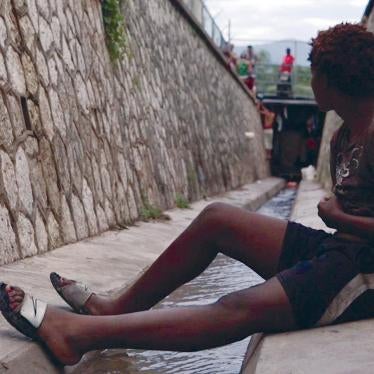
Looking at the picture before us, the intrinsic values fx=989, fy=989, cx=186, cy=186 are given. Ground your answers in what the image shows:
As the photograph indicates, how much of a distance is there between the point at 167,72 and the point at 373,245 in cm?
1036

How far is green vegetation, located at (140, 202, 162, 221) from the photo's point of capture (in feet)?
29.7

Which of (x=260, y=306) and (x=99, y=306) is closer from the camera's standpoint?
(x=260, y=306)

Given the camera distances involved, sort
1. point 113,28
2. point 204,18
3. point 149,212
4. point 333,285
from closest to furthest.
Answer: point 333,285
point 149,212
point 113,28
point 204,18

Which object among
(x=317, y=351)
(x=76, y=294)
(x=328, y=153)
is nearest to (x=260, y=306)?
(x=317, y=351)

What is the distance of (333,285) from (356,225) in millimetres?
229

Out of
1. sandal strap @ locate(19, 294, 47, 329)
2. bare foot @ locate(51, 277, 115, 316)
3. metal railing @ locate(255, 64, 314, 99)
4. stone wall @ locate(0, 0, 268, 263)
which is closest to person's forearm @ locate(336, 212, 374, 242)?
bare foot @ locate(51, 277, 115, 316)

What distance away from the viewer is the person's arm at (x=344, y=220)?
10.7 feet

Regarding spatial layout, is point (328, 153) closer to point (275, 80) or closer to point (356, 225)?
point (275, 80)

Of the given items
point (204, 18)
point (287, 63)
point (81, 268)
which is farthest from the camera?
point (287, 63)

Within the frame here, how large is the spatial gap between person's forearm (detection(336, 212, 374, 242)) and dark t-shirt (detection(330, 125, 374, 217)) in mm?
59

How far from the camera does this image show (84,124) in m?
7.66

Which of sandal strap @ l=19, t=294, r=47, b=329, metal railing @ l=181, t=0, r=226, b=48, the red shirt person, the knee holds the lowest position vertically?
the red shirt person

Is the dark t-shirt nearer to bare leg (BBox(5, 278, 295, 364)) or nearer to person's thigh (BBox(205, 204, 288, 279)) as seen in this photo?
person's thigh (BBox(205, 204, 288, 279))

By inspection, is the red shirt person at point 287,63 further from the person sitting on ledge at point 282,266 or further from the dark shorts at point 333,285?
the dark shorts at point 333,285
